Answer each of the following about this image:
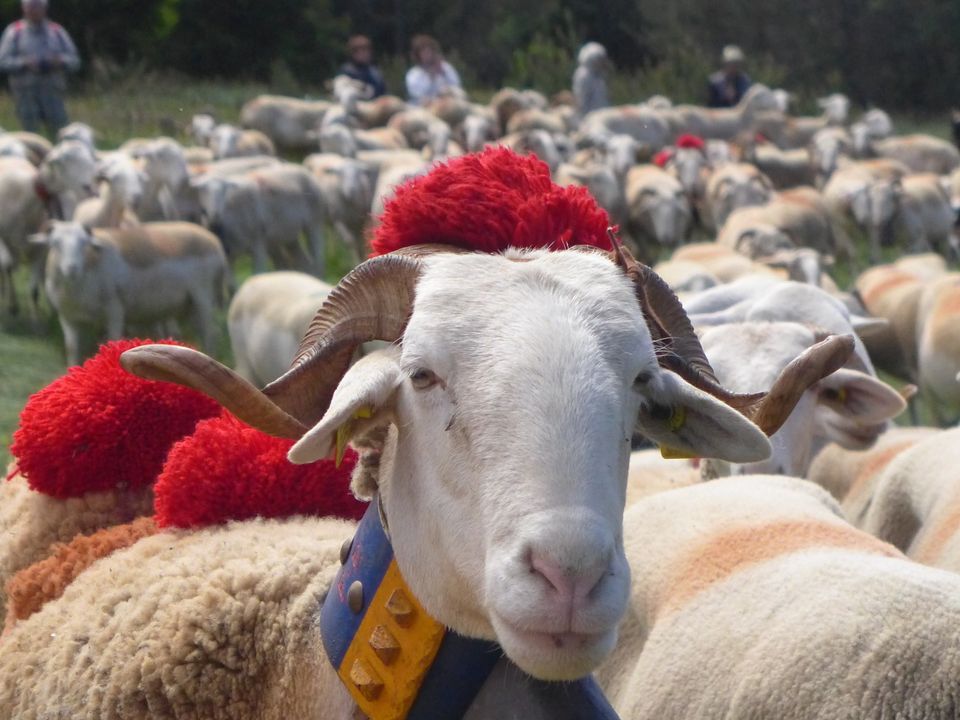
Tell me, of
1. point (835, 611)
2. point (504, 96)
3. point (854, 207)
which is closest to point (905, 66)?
point (504, 96)

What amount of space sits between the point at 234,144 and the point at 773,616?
54.2 ft

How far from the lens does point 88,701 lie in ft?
7.91

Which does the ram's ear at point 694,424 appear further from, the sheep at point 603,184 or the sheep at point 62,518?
the sheep at point 603,184

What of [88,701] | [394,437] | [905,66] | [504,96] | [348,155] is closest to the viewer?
[394,437]

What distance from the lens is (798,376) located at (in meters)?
2.24

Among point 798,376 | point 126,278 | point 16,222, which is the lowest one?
point 16,222

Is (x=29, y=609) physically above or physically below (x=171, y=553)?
below

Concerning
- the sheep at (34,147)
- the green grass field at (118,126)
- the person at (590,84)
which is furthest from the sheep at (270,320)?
the person at (590,84)

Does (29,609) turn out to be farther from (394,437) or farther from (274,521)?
(394,437)

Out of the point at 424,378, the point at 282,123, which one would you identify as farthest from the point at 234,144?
the point at 424,378

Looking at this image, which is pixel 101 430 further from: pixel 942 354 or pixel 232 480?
pixel 942 354

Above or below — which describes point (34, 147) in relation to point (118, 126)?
above

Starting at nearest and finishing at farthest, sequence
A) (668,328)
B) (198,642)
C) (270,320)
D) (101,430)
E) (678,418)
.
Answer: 1. (678,418)
2. (668,328)
3. (198,642)
4. (101,430)
5. (270,320)

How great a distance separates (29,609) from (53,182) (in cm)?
1081
